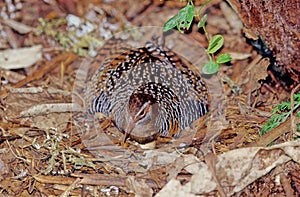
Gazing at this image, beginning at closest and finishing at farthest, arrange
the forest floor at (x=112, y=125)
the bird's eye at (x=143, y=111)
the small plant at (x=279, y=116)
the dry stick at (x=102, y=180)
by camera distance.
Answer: the forest floor at (x=112, y=125), the dry stick at (x=102, y=180), the small plant at (x=279, y=116), the bird's eye at (x=143, y=111)

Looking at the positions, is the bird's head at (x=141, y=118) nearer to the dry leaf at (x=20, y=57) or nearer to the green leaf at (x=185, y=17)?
the green leaf at (x=185, y=17)

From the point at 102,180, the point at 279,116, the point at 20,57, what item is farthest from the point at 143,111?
the point at 20,57

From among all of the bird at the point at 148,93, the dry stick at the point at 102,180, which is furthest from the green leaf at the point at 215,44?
the dry stick at the point at 102,180

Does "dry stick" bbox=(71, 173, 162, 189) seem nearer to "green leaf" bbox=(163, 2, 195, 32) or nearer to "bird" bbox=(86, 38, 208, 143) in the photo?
"bird" bbox=(86, 38, 208, 143)

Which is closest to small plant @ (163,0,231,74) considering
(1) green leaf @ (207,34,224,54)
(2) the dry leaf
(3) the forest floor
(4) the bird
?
(1) green leaf @ (207,34,224,54)

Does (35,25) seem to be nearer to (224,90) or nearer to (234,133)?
(224,90)

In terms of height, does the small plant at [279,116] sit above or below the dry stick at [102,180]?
above
